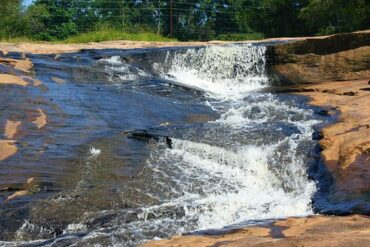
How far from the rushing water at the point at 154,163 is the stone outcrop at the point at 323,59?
7.50 feet

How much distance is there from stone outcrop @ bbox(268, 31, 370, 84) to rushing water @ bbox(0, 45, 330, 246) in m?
2.29

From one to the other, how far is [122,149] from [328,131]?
2.73 metres

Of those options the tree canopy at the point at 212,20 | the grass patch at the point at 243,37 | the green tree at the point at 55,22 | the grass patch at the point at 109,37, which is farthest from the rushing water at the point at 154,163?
the green tree at the point at 55,22

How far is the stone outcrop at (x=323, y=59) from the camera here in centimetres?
1237

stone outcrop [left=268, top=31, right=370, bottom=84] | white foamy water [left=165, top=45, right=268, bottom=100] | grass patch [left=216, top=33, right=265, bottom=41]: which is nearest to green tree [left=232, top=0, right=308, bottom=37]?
grass patch [left=216, top=33, right=265, bottom=41]

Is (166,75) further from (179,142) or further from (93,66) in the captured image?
(179,142)

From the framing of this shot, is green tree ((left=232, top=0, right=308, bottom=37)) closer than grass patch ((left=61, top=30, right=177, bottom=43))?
Result: No

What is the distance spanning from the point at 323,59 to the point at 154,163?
7.15 metres

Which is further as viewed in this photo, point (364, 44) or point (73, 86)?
point (364, 44)

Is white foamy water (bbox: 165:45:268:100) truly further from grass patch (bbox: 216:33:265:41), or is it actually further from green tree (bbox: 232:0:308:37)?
grass patch (bbox: 216:33:265:41)

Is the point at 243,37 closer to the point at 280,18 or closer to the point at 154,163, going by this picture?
the point at 280,18

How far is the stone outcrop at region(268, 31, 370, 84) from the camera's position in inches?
487

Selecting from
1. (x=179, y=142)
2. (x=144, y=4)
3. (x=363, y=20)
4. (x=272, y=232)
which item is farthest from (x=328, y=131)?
(x=144, y=4)

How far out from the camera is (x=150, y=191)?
19.1 ft
